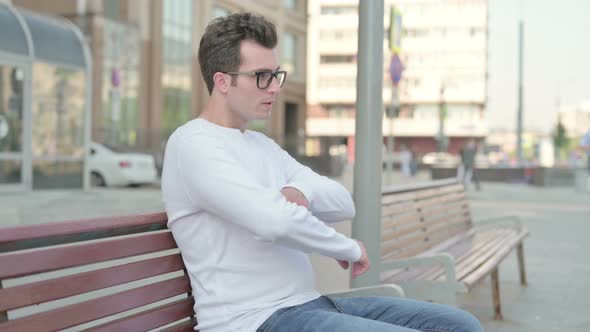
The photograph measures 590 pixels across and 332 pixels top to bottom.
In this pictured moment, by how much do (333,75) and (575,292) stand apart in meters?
77.0

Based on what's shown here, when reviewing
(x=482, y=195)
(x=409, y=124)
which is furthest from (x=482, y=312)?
(x=409, y=124)

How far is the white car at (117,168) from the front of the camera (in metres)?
18.9

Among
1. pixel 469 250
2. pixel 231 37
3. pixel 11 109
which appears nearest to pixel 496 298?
pixel 469 250

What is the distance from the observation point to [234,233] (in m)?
2.23

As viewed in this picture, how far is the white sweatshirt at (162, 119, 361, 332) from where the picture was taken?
6.86 ft

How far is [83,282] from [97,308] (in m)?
0.09

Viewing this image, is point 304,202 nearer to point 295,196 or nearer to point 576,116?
point 295,196

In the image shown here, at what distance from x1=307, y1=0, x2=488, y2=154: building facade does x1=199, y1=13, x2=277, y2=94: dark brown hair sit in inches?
2885

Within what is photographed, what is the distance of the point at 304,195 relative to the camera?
2457mm

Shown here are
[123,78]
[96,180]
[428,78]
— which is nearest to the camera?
[96,180]

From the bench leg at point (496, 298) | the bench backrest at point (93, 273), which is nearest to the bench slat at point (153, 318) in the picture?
the bench backrest at point (93, 273)

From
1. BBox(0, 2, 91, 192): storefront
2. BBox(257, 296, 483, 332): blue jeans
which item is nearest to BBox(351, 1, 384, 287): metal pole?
BBox(257, 296, 483, 332): blue jeans

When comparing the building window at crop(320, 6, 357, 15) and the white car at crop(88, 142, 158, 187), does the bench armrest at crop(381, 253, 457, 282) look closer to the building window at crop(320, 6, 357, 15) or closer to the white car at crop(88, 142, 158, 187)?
the white car at crop(88, 142, 158, 187)

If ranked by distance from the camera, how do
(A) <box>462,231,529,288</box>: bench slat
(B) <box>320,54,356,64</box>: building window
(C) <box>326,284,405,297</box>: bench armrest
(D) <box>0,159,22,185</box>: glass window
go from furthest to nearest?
(B) <box>320,54,356,64</box>: building window
(D) <box>0,159,22,185</box>: glass window
(A) <box>462,231,529,288</box>: bench slat
(C) <box>326,284,405,297</box>: bench armrest
